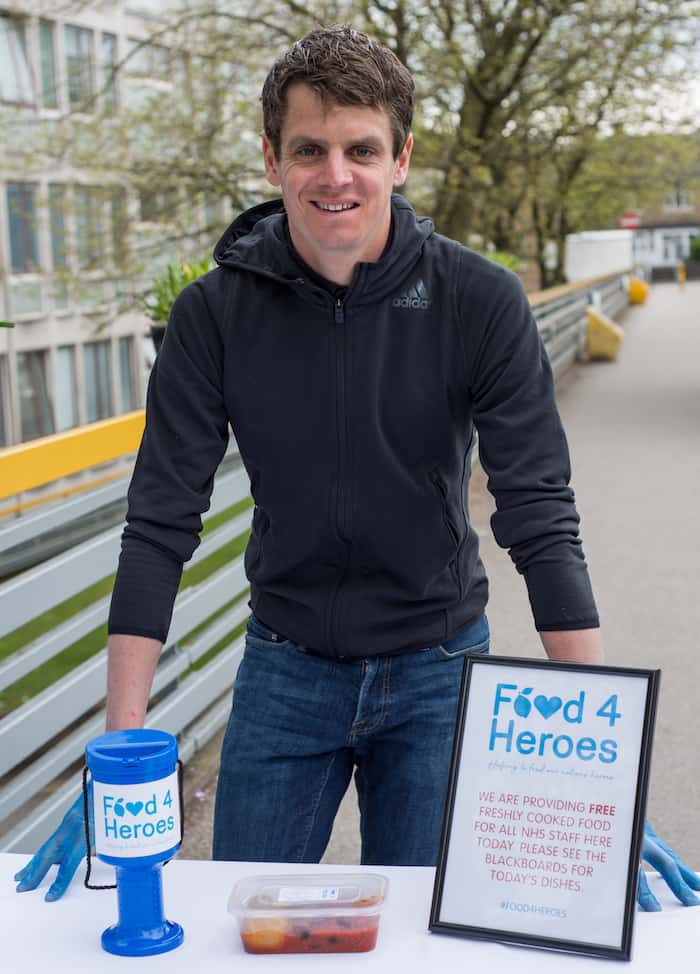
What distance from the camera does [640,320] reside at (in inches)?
1398

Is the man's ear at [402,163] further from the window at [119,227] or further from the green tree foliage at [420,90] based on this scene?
the window at [119,227]

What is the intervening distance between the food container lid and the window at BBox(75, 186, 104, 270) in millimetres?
17218

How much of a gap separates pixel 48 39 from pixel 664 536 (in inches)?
1421

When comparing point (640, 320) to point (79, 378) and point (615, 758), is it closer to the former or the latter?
point (79, 378)

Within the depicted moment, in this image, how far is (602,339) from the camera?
73.7ft

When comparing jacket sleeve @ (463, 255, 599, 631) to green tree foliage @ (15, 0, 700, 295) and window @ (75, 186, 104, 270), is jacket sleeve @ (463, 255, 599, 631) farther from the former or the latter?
window @ (75, 186, 104, 270)

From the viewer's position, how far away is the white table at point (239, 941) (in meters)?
1.73

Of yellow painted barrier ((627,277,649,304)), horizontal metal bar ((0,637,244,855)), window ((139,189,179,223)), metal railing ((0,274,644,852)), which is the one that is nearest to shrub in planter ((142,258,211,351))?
metal railing ((0,274,644,852))

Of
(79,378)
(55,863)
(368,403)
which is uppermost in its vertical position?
(368,403)

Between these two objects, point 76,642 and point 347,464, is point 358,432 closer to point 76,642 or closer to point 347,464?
point 347,464

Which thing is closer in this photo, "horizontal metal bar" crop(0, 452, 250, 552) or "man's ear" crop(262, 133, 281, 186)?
"man's ear" crop(262, 133, 281, 186)

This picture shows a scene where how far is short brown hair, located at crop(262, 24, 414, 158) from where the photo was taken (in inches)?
82.1

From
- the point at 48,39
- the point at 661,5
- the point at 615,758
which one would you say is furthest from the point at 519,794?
the point at 48,39

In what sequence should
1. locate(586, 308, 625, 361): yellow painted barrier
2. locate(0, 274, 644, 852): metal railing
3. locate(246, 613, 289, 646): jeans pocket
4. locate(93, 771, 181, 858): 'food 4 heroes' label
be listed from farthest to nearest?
locate(586, 308, 625, 361): yellow painted barrier
locate(0, 274, 644, 852): metal railing
locate(246, 613, 289, 646): jeans pocket
locate(93, 771, 181, 858): 'food 4 heroes' label
